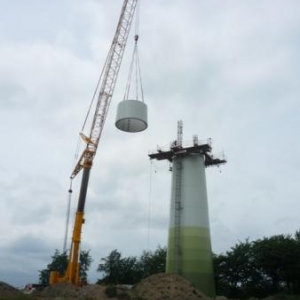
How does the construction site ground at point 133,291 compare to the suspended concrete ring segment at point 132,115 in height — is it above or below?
below

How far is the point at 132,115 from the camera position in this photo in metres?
→ 45.5

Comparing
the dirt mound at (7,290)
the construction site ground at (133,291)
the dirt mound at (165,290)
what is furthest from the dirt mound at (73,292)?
the dirt mound at (165,290)

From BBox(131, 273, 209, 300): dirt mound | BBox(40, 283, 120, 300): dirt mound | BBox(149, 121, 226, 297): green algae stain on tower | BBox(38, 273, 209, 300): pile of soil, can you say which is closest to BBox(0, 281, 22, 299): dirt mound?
BBox(38, 273, 209, 300): pile of soil

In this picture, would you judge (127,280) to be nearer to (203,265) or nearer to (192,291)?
(203,265)

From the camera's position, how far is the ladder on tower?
59.6 metres

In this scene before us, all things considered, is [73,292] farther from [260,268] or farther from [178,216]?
[260,268]

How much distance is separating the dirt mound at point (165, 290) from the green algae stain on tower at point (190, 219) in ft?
34.1

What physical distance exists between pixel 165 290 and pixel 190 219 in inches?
615

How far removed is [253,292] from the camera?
69938mm

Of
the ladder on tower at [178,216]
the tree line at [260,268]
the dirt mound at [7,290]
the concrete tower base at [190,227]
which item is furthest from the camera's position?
the tree line at [260,268]

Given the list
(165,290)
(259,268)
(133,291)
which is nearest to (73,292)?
(133,291)

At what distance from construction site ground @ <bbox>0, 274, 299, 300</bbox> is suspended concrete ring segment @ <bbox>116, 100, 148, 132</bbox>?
16.6 m

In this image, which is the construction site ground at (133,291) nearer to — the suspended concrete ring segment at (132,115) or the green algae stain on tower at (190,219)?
the green algae stain on tower at (190,219)

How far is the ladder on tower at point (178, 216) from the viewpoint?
59562 millimetres
